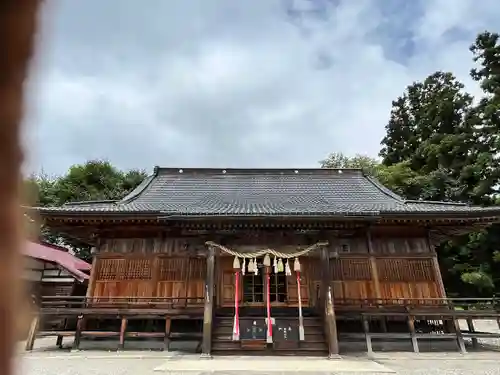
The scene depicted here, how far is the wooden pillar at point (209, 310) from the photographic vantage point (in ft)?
29.3

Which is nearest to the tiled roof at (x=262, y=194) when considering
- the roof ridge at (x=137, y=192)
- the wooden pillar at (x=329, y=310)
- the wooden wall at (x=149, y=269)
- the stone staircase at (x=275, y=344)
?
the roof ridge at (x=137, y=192)

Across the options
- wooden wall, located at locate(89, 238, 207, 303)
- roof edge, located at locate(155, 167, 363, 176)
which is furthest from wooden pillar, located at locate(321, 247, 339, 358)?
roof edge, located at locate(155, 167, 363, 176)

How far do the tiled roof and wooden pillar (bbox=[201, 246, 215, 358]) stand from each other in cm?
155

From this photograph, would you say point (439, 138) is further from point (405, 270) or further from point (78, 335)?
point (78, 335)

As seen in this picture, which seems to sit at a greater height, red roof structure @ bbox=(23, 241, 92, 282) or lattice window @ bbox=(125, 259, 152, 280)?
red roof structure @ bbox=(23, 241, 92, 282)

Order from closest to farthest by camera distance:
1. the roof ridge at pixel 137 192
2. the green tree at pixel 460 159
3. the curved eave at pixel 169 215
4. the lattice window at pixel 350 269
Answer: the curved eave at pixel 169 215 < the lattice window at pixel 350 269 < the roof ridge at pixel 137 192 < the green tree at pixel 460 159

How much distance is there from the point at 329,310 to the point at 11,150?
Answer: 31.2ft

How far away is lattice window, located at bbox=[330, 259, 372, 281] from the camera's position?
10961 millimetres

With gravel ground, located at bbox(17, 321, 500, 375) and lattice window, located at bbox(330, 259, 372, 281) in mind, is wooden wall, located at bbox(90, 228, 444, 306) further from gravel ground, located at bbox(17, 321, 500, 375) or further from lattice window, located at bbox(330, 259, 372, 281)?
gravel ground, located at bbox(17, 321, 500, 375)

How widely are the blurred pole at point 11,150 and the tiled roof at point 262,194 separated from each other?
31.7 ft

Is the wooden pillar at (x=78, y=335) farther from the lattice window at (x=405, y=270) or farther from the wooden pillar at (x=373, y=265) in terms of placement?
the lattice window at (x=405, y=270)

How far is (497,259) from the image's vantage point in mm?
18859

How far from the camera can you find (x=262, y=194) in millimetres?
15789

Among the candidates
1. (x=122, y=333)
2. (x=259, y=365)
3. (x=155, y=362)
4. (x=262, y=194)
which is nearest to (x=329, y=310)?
(x=259, y=365)
